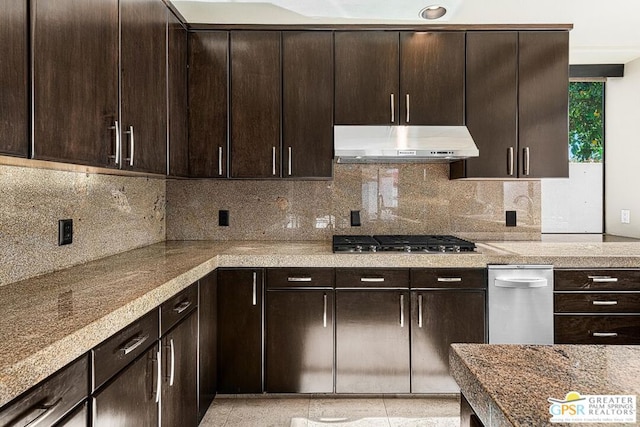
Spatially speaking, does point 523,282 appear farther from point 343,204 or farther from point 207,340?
point 207,340

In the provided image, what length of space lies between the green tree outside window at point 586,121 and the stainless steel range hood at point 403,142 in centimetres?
132

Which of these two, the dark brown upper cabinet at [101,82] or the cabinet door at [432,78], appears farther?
the cabinet door at [432,78]

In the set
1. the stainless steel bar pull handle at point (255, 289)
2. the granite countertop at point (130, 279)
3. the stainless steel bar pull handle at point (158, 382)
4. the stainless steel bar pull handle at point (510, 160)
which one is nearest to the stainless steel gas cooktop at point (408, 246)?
the granite countertop at point (130, 279)

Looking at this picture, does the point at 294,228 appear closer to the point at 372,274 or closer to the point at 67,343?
the point at 372,274

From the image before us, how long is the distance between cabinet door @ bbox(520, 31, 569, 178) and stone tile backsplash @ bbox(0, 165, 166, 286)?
2510 mm

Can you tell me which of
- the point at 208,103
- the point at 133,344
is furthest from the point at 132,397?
the point at 208,103

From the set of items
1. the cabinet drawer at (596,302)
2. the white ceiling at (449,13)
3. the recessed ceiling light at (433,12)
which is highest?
the white ceiling at (449,13)

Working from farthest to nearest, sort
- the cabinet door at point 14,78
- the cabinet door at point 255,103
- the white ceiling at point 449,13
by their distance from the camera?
1. the cabinet door at point 255,103
2. the white ceiling at point 449,13
3. the cabinet door at point 14,78

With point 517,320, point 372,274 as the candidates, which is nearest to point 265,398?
point 372,274

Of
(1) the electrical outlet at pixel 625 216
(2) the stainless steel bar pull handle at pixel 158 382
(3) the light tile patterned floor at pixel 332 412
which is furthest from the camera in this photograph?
(1) the electrical outlet at pixel 625 216

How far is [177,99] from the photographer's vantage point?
2.77 metres

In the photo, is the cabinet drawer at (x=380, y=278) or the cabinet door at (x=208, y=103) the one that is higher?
the cabinet door at (x=208, y=103)

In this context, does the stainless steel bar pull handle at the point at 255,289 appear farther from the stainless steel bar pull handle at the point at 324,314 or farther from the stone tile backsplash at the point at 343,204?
the stone tile backsplash at the point at 343,204

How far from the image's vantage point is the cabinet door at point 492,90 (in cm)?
299
